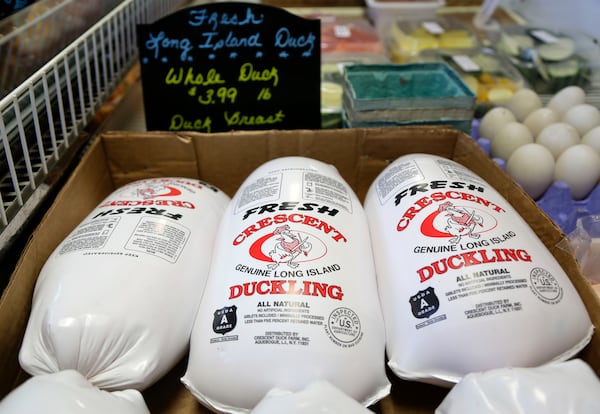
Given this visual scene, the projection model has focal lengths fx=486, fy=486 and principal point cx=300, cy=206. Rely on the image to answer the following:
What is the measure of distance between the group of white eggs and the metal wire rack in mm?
993

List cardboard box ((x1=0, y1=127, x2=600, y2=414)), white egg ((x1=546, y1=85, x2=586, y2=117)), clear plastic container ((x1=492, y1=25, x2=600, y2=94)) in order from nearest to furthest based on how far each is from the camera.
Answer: cardboard box ((x1=0, y1=127, x2=600, y2=414)) < white egg ((x1=546, y1=85, x2=586, y2=117)) < clear plastic container ((x1=492, y1=25, x2=600, y2=94))

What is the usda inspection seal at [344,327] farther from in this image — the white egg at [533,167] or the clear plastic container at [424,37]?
the clear plastic container at [424,37]

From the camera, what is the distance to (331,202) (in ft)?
2.88

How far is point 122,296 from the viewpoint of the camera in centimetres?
71

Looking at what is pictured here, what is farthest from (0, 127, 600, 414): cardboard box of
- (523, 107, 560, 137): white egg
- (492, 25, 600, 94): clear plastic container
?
(492, 25, 600, 94): clear plastic container

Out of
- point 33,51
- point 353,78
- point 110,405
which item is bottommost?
point 110,405

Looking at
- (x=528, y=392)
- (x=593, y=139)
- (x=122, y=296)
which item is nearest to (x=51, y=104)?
(x=122, y=296)

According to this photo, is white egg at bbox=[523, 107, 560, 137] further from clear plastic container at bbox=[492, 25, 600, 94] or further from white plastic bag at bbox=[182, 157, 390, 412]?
white plastic bag at bbox=[182, 157, 390, 412]

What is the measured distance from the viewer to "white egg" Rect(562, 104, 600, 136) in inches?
48.8

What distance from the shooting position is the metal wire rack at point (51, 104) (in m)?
0.82

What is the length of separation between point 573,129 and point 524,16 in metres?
1.47

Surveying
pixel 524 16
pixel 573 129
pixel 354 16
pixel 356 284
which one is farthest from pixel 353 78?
pixel 524 16

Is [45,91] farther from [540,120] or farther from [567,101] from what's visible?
[567,101]

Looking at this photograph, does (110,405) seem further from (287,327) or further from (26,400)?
(287,327)
